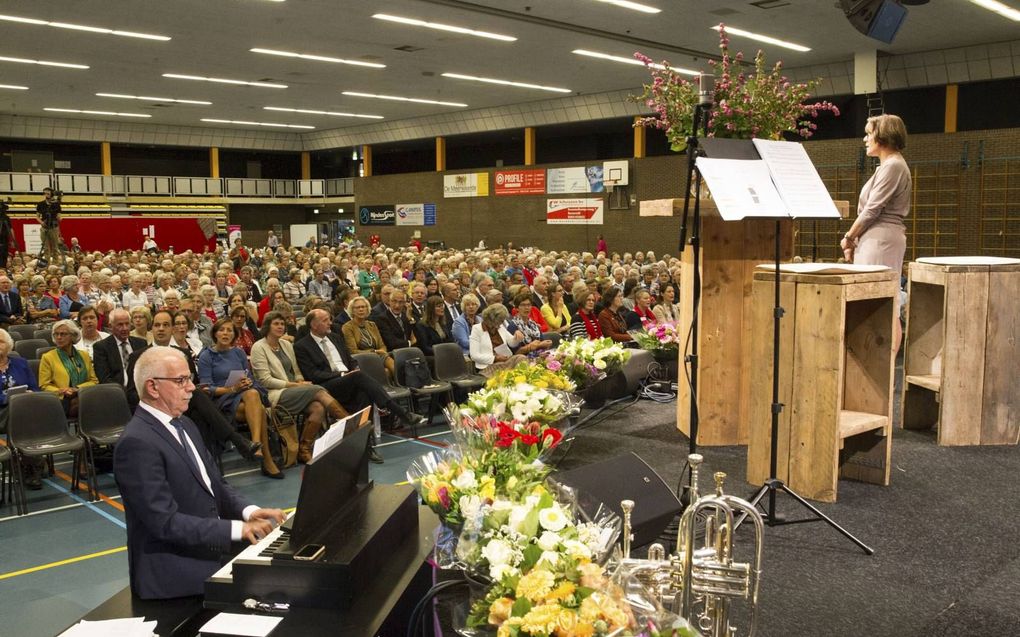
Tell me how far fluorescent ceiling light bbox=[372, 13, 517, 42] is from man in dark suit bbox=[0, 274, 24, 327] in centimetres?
651

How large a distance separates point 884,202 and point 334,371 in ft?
14.8

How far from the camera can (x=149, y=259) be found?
1814cm

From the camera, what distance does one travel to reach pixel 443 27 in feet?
43.9

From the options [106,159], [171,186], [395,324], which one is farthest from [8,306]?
[171,186]

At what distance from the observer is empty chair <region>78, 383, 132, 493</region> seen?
5902 mm

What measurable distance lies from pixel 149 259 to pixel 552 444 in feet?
55.9

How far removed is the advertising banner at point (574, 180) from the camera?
73.8 ft

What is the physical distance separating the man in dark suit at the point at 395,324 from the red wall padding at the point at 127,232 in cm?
2020

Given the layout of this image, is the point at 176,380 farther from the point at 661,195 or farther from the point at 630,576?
the point at 661,195

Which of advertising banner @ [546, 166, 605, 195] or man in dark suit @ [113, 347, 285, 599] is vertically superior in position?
advertising banner @ [546, 166, 605, 195]

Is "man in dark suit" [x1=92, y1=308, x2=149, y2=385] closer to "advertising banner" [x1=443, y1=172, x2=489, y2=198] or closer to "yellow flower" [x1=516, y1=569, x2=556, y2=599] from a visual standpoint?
"yellow flower" [x1=516, y1=569, x2=556, y2=599]

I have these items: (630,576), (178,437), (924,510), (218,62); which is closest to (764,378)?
(924,510)

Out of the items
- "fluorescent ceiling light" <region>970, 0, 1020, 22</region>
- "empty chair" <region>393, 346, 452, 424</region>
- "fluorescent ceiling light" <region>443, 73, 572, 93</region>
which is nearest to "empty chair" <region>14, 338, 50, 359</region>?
"empty chair" <region>393, 346, 452, 424</region>

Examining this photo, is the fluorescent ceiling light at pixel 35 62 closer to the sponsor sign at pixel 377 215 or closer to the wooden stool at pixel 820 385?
the sponsor sign at pixel 377 215
